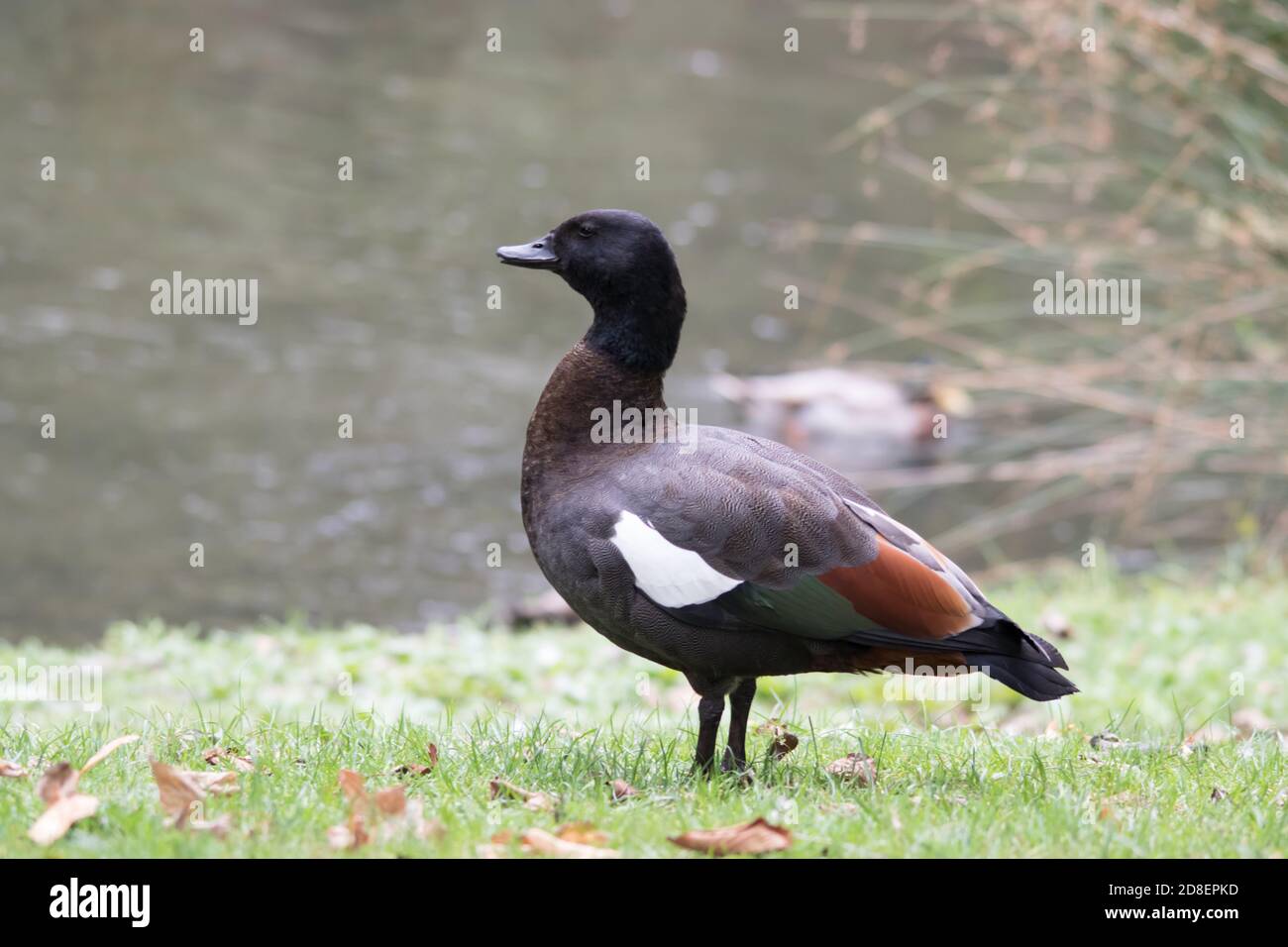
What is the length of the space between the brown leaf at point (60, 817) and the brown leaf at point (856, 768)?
80.1 inches

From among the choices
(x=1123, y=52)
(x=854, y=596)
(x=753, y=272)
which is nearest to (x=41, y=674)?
(x=854, y=596)

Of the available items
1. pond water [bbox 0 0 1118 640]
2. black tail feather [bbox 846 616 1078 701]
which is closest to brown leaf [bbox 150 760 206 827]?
black tail feather [bbox 846 616 1078 701]

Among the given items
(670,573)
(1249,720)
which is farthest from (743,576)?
(1249,720)

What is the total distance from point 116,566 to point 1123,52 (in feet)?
24.3

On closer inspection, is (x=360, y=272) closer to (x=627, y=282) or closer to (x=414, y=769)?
(x=627, y=282)

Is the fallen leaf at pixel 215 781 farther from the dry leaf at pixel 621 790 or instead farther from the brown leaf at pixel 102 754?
the dry leaf at pixel 621 790

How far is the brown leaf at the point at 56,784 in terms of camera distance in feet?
12.2

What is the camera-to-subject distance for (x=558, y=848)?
3564 mm

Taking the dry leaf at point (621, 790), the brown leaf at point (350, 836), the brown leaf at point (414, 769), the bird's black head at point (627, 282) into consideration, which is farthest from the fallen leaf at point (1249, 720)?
the brown leaf at point (350, 836)

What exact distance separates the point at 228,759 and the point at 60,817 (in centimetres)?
90

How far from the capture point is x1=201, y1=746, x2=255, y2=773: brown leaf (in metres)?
4.36

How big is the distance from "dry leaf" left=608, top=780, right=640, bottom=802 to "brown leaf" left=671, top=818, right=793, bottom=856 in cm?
56

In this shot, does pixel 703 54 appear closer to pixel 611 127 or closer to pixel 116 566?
pixel 611 127

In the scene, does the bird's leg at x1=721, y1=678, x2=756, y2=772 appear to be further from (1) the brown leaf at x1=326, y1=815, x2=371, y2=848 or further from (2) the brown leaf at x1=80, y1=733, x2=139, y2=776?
(2) the brown leaf at x1=80, y1=733, x2=139, y2=776
